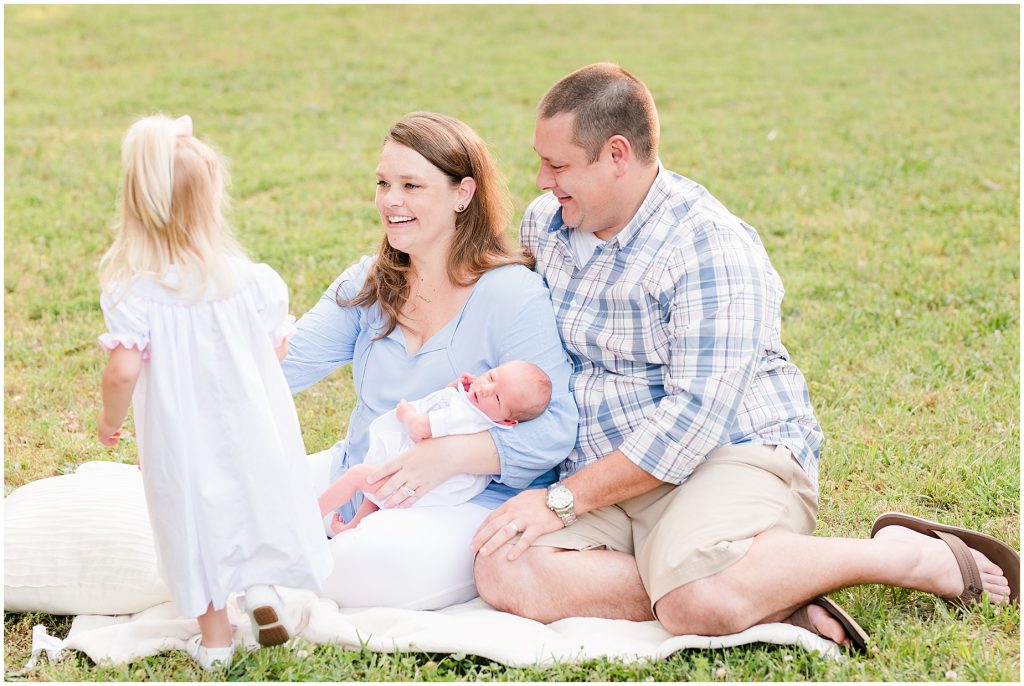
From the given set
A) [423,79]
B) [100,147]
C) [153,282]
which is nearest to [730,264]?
[153,282]

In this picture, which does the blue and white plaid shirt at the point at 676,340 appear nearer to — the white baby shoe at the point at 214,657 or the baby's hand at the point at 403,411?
the baby's hand at the point at 403,411

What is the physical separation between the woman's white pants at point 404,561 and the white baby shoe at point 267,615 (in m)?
0.38

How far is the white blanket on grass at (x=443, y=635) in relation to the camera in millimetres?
3064

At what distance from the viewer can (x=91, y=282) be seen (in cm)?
632

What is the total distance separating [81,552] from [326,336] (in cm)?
100

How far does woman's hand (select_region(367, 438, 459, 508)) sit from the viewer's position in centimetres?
342

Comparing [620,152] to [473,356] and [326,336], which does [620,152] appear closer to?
Result: [473,356]

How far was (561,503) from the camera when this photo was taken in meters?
3.32

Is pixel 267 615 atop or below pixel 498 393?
below

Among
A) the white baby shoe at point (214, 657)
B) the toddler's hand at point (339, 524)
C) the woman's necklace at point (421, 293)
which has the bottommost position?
the white baby shoe at point (214, 657)

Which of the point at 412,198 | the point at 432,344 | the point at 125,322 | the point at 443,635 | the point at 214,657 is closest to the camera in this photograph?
the point at 125,322

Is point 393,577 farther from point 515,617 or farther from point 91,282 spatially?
point 91,282

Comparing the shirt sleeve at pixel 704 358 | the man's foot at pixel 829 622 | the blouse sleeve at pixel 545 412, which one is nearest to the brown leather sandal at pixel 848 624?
the man's foot at pixel 829 622

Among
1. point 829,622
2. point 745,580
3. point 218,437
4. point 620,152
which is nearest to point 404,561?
point 218,437
